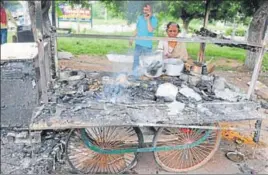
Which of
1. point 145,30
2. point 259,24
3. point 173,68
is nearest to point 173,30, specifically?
point 173,68

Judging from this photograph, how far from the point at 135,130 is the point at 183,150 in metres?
0.82

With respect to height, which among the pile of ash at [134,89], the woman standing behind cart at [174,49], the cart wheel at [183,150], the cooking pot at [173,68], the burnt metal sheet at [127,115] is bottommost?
the cart wheel at [183,150]

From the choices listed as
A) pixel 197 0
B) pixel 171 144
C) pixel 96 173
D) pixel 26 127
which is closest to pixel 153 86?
pixel 171 144

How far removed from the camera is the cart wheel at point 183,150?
11.7 ft

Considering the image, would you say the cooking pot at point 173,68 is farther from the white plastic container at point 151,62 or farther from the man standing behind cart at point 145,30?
the man standing behind cart at point 145,30

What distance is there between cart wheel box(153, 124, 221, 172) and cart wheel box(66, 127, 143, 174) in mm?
335

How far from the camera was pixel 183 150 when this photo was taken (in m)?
3.75

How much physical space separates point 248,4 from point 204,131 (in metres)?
7.28

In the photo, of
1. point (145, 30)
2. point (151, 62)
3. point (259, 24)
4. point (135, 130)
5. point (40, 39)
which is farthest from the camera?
point (259, 24)

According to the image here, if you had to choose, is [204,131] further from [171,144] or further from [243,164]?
[243,164]

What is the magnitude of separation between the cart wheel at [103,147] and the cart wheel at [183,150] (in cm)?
33

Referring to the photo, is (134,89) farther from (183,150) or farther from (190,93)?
(183,150)

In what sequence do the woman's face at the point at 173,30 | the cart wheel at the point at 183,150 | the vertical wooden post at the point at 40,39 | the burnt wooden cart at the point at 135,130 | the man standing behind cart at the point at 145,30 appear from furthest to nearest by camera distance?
the man standing behind cart at the point at 145,30
the woman's face at the point at 173,30
the cart wheel at the point at 183,150
the burnt wooden cart at the point at 135,130
the vertical wooden post at the point at 40,39

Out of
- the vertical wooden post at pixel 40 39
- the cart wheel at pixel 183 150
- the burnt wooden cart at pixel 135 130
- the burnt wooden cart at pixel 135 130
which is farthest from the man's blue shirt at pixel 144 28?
the vertical wooden post at pixel 40 39
